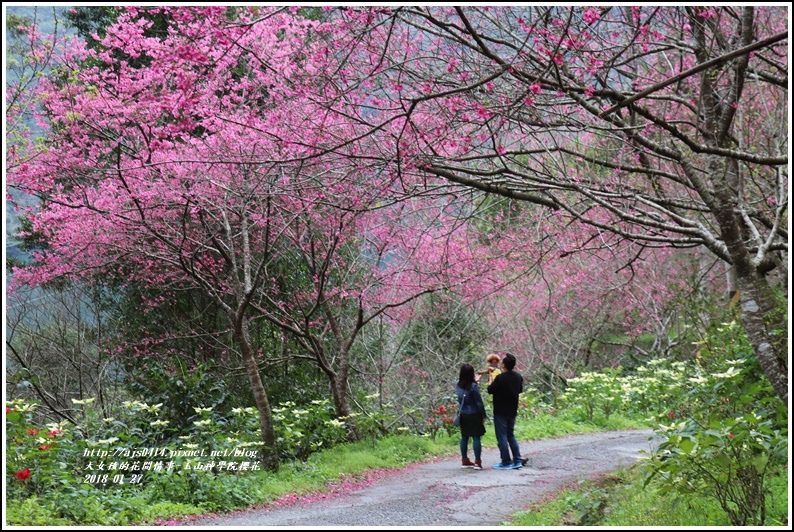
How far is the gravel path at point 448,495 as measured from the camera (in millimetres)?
5676

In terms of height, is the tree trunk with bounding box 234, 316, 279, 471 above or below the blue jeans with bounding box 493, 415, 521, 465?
above

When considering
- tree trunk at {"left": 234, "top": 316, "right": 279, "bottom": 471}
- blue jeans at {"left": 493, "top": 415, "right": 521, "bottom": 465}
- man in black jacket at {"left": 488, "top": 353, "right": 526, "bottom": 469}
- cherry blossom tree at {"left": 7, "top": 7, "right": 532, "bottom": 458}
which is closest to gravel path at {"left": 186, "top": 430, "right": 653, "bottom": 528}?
blue jeans at {"left": 493, "top": 415, "right": 521, "bottom": 465}

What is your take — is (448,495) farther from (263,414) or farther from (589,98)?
(589,98)

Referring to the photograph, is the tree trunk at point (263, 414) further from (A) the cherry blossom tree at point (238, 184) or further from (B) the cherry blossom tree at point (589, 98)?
(B) the cherry blossom tree at point (589, 98)

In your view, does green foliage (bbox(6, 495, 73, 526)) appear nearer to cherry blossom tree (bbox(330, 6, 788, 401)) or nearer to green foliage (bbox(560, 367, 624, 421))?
cherry blossom tree (bbox(330, 6, 788, 401))

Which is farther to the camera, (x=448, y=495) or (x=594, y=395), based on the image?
(x=594, y=395)

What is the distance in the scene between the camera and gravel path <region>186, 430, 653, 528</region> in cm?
568

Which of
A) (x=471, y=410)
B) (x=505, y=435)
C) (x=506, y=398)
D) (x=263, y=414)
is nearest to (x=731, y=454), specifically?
(x=506, y=398)

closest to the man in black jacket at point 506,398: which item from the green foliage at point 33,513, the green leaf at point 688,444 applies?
the green leaf at point 688,444

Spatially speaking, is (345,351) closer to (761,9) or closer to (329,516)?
(329,516)

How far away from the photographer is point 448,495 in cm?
669

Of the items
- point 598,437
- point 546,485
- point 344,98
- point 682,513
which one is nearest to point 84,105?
point 344,98

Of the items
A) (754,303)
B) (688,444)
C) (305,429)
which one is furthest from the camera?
(305,429)

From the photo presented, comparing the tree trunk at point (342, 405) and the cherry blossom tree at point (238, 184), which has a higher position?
the cherry blossom tree at point (238, 184)
